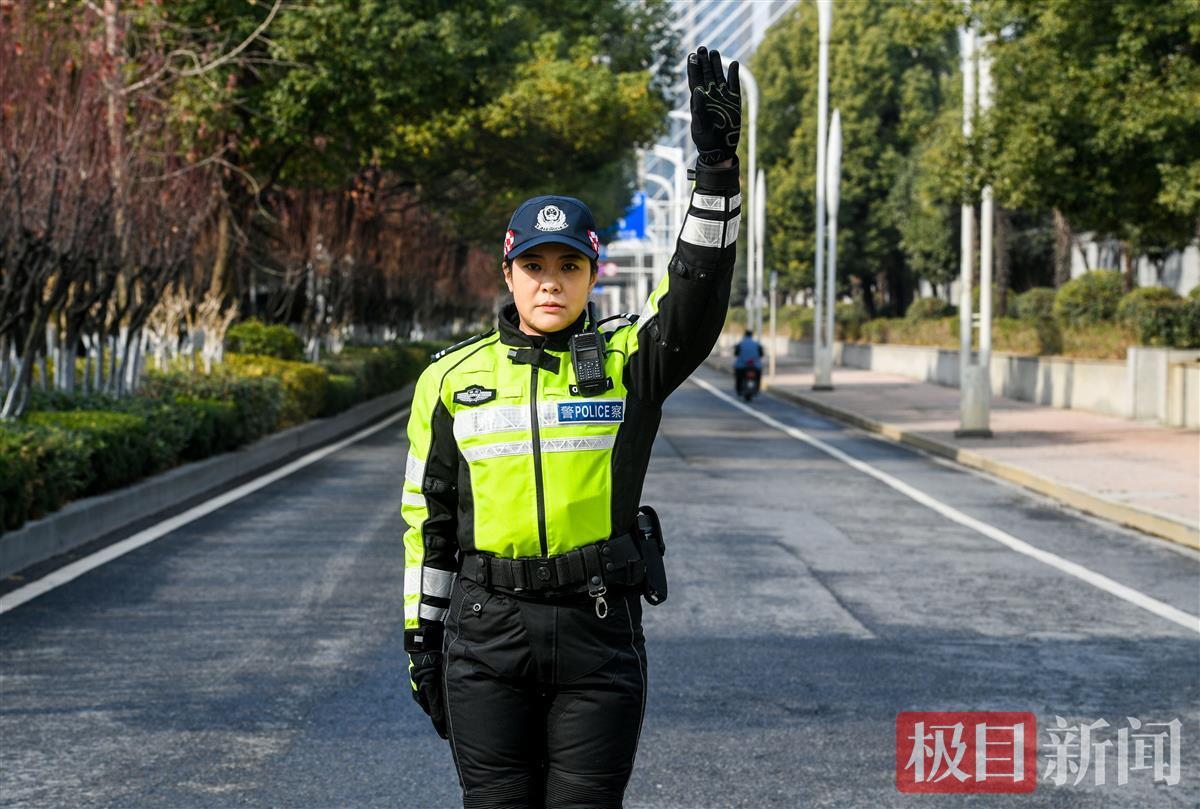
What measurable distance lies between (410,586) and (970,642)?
578 cm

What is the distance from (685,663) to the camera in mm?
8711

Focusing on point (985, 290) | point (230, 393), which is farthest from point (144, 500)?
point (985, 290)

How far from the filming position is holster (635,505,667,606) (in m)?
4.09

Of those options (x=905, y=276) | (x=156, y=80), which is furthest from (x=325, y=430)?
(x=905, y=276)

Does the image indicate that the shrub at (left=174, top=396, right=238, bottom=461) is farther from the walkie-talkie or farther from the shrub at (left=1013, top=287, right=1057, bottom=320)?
the shrub at (left=1013, top=287, right=1057, bottom=320)

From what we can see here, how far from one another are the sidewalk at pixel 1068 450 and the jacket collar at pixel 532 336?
10965 millimetres

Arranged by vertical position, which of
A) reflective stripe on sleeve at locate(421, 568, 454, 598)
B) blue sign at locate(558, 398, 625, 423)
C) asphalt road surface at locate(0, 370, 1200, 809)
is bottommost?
asphalt road surface at locate(0, 370, 1200, 809)

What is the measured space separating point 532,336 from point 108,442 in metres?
11.2

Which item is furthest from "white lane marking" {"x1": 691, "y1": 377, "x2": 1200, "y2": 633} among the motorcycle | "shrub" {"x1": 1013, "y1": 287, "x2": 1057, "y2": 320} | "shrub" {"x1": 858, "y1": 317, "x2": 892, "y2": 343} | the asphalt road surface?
"shrub" {"x1": 858, "y1": 317, "x2": 892, "y2": 343}

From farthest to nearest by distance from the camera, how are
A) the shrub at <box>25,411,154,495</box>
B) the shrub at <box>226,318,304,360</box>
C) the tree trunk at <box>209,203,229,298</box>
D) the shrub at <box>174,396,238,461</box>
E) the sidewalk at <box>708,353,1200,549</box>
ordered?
the shrub at <box>226,318,304,360</box>
the tree trunk at <box>209,203,229,298</box>
the shrub at <box>174,396,238,461</box>
the sidewalk at <box>708,353,1200,549</box>
the shrub at <box>25,411,154,495</box>

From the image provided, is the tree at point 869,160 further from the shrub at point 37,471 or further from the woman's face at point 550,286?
the woman's face at point 550,286

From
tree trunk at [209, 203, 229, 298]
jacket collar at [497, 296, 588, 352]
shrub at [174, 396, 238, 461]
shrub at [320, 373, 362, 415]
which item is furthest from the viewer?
shrub at [320, 373, 362, 415]

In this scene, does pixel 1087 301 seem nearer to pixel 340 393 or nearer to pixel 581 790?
pixel 340 393

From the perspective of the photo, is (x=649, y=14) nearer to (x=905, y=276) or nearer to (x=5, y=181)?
(x=905, y=276)
